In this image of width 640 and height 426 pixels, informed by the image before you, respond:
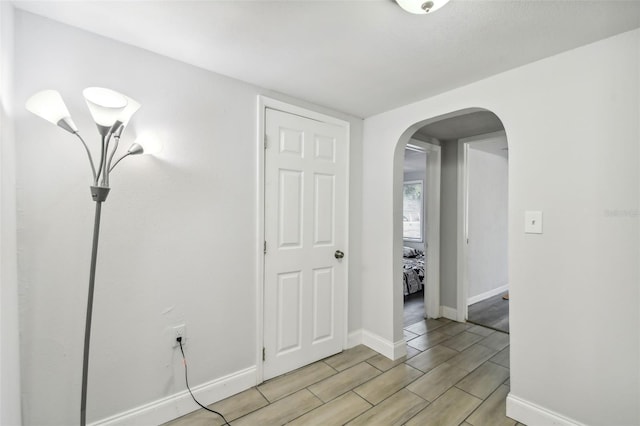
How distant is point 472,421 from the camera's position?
5.68ft

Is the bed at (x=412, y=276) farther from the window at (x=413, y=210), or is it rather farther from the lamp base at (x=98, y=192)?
the lamp base at (x=98, y=192)

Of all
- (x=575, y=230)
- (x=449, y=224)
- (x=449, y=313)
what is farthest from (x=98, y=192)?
(x=449, y=313)

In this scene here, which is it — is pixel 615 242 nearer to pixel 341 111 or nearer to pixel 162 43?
pixel 341 111

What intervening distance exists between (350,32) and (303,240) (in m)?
1.52

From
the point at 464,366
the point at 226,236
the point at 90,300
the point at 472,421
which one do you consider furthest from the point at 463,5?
the point at 464,366

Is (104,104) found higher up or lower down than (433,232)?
higher up

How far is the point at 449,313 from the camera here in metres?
3.44

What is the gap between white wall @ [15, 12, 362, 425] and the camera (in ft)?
4.51

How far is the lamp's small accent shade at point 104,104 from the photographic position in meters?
1.16

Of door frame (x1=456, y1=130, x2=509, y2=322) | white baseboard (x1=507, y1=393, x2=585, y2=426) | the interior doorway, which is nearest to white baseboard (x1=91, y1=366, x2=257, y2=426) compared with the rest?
white baseboard (x1=507, y1=393, x2=585, y2=426)

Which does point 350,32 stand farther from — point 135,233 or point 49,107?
point 135,233

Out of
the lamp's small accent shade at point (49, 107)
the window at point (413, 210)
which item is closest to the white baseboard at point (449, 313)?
the window at point (413, 210)

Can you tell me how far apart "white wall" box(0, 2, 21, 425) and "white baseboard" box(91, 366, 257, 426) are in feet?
1.56

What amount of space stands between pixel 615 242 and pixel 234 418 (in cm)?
240
